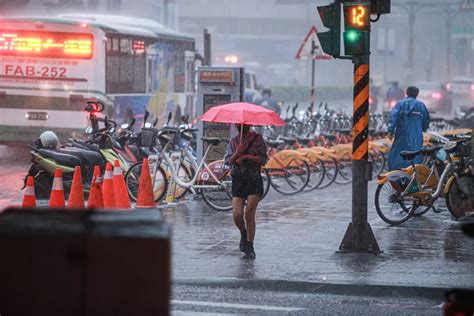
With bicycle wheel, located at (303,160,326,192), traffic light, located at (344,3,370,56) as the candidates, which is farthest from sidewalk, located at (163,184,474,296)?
bicycle wheel, located at (303,160,326,192)

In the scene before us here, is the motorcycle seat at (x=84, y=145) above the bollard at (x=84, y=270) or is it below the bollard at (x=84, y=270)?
above

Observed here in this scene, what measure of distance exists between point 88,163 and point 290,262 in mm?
6004

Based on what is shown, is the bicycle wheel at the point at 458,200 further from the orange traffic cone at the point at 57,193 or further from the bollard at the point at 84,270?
the bollard at the point at 84,270

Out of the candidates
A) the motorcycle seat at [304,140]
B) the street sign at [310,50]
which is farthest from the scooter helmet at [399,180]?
the street sign at [310,50]

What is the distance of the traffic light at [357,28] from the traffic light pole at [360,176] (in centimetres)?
20

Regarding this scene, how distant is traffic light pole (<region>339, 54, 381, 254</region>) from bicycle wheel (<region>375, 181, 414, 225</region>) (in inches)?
98.4

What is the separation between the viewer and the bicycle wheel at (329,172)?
21.1 metres

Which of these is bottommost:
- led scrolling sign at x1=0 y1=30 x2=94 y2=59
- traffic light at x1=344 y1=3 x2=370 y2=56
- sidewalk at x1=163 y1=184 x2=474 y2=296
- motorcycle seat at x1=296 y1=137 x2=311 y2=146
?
sidewalk at x1=163 y1=184 x2=474 y2=296

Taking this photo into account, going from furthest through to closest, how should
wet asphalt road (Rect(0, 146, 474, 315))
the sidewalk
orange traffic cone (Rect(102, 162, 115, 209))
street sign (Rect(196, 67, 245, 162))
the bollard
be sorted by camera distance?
street sign (Rect(196, 67, 245, 162)) < orange traffic cone (Rect(102, 162, 115, 209)) < the sidewalk < wet asphalt road (Rect(0, 146, 474, 315)) < the bollard

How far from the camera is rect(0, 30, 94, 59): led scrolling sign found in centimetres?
2402

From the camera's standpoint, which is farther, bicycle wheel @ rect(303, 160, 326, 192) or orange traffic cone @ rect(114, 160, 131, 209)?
bicycle wheel @ rect(303, 160, 326, 192)

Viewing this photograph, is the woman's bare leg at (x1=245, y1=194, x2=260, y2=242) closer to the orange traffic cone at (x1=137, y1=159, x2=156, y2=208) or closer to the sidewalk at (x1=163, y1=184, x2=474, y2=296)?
the sidewalk at (x1=163, y1=184, x2=474, y2=296)

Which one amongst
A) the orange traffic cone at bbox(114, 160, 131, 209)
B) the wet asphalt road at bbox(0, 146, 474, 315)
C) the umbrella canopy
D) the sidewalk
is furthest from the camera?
the orange traffic cone at bbox(114, 160, 131, 209)

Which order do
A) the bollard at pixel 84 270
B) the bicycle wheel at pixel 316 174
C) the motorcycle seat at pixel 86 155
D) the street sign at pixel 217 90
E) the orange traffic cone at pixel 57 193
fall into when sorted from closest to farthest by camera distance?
the bollard at pixel 84 270 → the orange traffic cone at pixel 57 193 → the motorcycle seat at pixel 86 155 → the street sign at pixel 217 90 → the bicycle wheel at pixel 316 174
